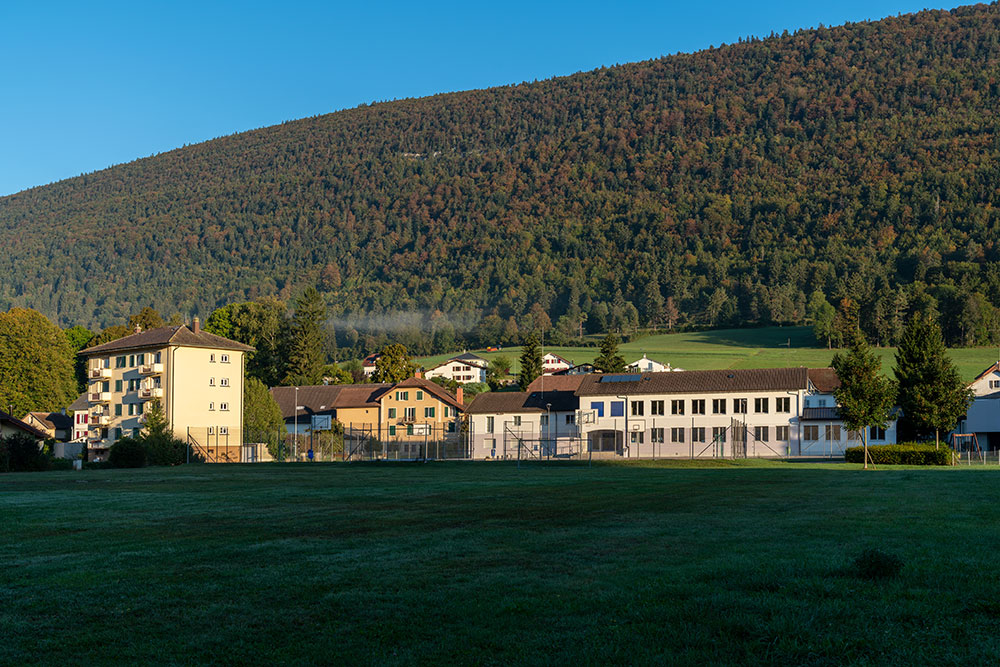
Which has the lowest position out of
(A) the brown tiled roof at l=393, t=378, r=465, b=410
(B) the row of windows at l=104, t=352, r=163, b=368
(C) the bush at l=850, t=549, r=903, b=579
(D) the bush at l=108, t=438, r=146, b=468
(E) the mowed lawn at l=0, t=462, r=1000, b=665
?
(D) the bush at l=108, t=438, r=146, b=468

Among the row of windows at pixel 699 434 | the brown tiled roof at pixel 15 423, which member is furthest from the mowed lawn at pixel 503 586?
the row of windows at pixel 699 434

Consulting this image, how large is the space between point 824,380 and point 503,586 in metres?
82.7

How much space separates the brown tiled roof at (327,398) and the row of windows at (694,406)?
91.6 feet

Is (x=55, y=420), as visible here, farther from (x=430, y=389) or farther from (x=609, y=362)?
(x=609, y=362)

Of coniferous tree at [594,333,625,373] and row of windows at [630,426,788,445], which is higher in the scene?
coniferous tree at [594,333,625,373]

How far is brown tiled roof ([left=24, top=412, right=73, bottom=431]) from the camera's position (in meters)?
107

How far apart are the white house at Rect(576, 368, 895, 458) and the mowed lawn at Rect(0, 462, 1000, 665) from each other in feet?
208

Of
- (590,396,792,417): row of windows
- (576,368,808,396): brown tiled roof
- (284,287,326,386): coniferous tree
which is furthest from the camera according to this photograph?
(284,287,326,386): coniferous tree

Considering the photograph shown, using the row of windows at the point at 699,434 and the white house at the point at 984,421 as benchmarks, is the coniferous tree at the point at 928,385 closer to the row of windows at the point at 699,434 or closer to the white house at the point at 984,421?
the row of windows at the point at 699,434

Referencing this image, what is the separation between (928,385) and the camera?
241 feet

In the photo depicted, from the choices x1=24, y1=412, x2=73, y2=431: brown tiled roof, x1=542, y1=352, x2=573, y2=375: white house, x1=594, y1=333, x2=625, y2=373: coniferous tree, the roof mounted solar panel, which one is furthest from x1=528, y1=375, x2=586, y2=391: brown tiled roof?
x1=542, y1=352, x2=573, y2=375: white house

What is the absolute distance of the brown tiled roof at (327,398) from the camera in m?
111

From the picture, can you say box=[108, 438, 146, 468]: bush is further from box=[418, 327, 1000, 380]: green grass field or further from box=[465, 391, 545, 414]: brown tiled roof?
box=[418, 327, 1000, 380]: green grass field

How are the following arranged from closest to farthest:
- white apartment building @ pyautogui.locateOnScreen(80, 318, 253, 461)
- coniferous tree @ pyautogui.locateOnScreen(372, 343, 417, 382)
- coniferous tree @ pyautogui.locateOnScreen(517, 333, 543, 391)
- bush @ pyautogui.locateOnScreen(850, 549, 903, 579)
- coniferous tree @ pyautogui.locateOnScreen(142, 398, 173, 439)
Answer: bush @ pyautogui.locateOnScreen(850, 549, 903, 579) → coniferous tree @ pyautogui.locateOnScreen(142, 398, 173, 439) → white apartment building @ pyautogui.locateOnScreen(80, 318, 253, 461) → coniferous tree @ pyautogui.locateOnScreen(517, 333, 543, 391) → coniferous tree @ pyautogui.locateOnScreen(372, 343, 417, 382)
